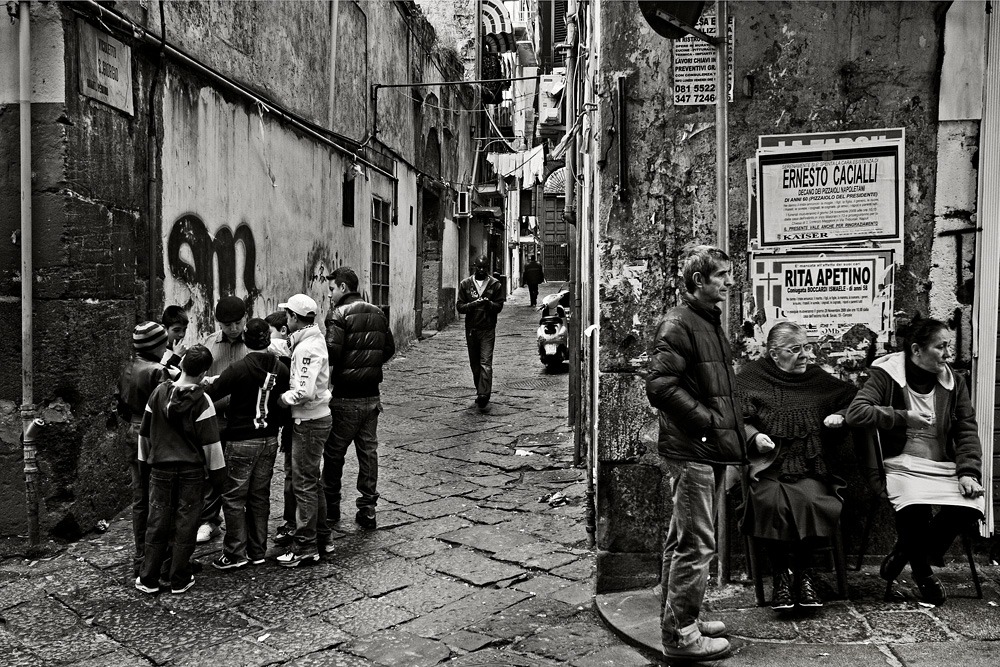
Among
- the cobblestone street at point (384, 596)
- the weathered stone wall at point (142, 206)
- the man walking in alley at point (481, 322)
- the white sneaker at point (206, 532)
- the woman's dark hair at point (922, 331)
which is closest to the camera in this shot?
the cobblestone street at point (384, 596)

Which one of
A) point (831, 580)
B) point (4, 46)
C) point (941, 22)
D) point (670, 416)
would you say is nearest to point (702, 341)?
point (670, 416)

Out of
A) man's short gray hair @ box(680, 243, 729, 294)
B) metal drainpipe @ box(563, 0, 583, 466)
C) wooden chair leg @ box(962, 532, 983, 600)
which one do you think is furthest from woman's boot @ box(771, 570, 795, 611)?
metal drainpipe @ box(563, 0, 583, 466)

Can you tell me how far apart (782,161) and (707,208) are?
1.42 ft

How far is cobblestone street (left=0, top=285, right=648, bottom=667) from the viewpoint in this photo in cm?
379

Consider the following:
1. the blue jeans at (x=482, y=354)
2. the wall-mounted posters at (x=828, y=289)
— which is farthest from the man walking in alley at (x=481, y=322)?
the wall-mounted posters at (x=828, y=289)

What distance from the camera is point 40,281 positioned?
5.12 meters

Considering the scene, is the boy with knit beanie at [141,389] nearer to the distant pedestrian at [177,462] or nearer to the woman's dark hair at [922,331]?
the distant pedestrian at [177,462]

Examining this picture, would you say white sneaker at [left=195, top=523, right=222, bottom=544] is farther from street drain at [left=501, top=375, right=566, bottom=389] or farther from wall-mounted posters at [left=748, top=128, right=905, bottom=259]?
street drain at [left=501, top=375, right=566, bottom=389]

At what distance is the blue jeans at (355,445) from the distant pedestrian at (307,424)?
27 cm

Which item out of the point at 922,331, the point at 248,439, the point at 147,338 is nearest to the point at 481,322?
the point at 248,439

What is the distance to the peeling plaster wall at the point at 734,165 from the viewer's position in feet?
13.8

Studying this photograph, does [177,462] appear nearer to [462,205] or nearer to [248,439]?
[248,439]

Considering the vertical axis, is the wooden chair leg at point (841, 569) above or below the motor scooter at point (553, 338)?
below

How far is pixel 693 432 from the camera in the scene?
3.42 metres
